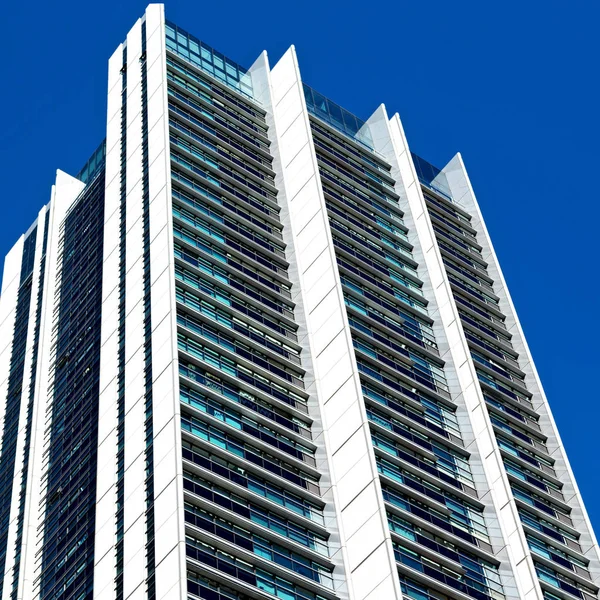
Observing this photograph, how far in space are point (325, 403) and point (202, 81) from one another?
3657 cm

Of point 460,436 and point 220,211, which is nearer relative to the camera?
point 460,436

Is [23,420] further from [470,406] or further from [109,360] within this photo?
[470,406]

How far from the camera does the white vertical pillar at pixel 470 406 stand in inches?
3108

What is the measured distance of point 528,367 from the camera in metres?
102

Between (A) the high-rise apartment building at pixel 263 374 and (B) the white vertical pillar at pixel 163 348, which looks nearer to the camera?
(B) the white vertical pillar at pixel 163 348

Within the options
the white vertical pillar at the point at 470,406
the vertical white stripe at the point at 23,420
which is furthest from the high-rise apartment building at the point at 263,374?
the vertical white stripe at the point at 23,420

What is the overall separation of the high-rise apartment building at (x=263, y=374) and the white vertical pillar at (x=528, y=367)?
0.23 meters

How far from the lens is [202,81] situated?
109m

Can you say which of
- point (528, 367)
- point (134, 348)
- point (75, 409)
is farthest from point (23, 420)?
point (528, 367)

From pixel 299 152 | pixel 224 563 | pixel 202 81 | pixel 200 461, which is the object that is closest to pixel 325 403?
pixel 200 461

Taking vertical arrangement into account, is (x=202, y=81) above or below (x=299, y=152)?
above

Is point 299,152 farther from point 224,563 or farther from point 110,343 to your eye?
point 224,563

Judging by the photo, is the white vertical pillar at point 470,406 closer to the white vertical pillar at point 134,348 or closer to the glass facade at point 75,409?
the white vertical pillar at point 134,348

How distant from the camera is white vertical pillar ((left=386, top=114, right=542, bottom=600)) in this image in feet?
259
